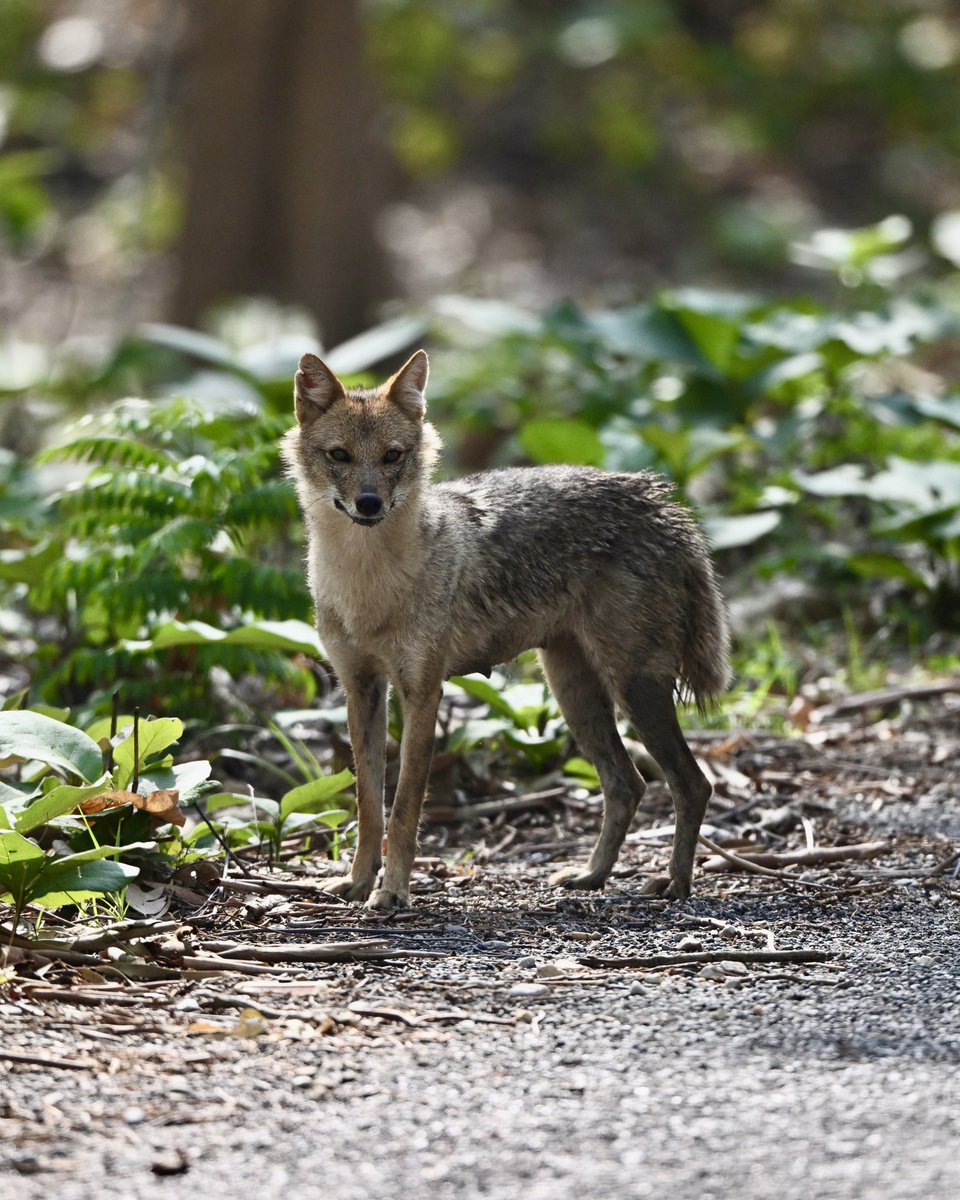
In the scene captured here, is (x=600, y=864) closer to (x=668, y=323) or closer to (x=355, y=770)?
(x=355, y=770)

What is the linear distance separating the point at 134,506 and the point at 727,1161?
14.2ft

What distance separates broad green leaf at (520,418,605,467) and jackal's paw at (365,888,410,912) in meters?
3.82

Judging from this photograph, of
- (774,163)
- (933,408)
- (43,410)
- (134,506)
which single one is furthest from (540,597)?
(774,163)

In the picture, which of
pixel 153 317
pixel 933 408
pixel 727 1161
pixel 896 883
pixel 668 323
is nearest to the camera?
pixel 727 1161

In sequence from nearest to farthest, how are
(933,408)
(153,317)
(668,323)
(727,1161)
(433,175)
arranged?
(727,1161) → (933,408) → (668,323) → (153,317) → (433,175)

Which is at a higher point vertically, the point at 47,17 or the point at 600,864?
the point at 47,17

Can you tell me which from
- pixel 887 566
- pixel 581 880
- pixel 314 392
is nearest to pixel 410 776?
pixel 581 880

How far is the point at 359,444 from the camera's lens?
5375 millimetres

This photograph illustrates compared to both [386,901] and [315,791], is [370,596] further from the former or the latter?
[386,901]

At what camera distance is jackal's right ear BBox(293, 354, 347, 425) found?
18.0 feet

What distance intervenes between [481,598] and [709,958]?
158cm

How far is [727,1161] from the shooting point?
3201mm

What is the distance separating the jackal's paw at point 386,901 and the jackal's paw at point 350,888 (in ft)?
0.49

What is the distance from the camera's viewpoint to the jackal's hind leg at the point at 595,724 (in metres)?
5.68
